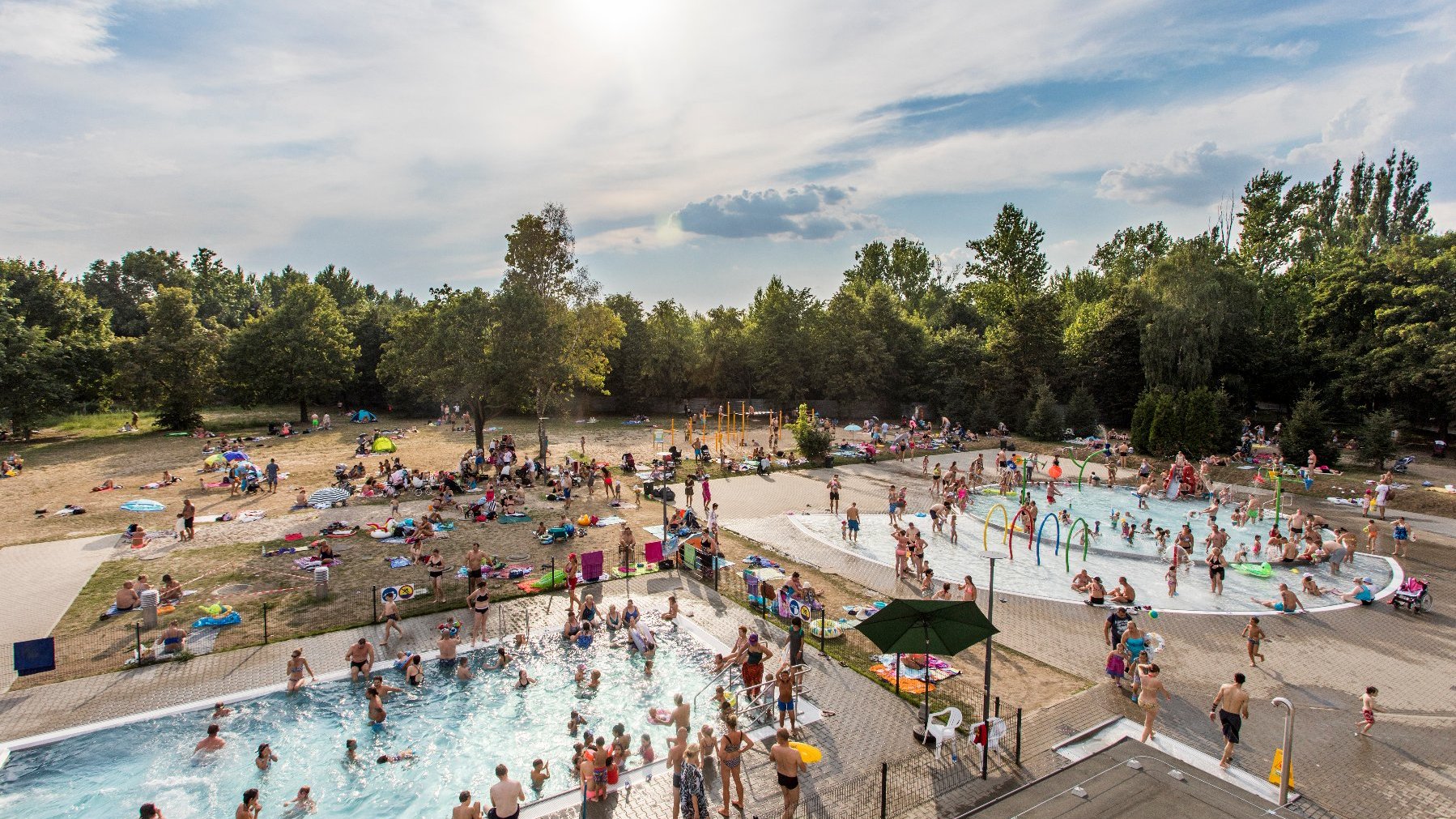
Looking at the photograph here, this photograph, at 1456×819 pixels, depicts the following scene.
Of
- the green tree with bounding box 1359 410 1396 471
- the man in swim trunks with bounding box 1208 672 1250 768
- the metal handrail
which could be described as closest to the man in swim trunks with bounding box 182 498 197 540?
the metal handrail

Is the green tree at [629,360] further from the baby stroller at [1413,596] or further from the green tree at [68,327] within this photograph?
the baby stroller at [1413,596]

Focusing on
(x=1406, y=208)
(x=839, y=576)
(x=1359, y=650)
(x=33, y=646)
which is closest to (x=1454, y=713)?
(x=1359, y=650)

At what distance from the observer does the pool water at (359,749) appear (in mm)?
9766

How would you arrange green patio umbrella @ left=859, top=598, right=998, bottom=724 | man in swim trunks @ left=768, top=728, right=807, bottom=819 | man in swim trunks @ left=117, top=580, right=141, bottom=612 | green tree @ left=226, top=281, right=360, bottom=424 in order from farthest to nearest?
green tree @ left=226, top=281, right=360, bottom=424 < man in swim trunks @ left=117, top=580, right=141, bottom=612 < green patio umbrella @ left=859, top=598, right=998, bottom=724 < man in swim trunks @ left=768, top=728, right=807, bottom=819

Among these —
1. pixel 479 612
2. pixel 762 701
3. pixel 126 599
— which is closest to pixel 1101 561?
pixel 762 701

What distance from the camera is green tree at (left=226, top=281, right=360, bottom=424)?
1896 inches

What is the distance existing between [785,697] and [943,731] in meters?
2.33

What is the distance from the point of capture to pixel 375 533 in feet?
70.2

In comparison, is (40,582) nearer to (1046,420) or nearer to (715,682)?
(715,682)

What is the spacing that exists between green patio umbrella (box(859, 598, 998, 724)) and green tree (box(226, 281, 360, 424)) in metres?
50.0

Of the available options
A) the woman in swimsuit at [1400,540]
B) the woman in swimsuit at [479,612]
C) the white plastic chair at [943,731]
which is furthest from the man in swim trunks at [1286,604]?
the woman in swimsuit at [479,612]

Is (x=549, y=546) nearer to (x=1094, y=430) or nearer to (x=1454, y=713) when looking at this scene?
(x=1454, y=713)

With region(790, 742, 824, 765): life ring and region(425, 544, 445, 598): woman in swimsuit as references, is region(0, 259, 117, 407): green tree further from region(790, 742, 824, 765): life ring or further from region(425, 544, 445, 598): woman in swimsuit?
region(790, 742, 824, 765): life ring

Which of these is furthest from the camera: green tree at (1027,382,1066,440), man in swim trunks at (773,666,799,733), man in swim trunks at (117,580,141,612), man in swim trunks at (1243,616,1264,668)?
green tree at (1027,382,1066,440)
